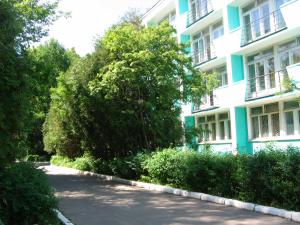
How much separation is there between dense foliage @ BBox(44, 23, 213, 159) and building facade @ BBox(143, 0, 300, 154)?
3569 millimetres

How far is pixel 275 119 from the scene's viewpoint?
25.1 m

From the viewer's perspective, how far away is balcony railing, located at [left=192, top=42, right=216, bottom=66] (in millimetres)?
30141

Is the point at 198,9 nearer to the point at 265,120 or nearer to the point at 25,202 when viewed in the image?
the point at 265,120

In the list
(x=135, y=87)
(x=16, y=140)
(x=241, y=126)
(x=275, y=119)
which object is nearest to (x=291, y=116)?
(x=275, y=119)

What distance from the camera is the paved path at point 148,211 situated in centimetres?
998

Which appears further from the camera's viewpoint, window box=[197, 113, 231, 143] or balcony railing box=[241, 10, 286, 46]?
window box=[197, 113, 231, 143]

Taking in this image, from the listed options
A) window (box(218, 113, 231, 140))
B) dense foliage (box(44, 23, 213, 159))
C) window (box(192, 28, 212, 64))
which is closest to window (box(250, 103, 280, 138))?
window (box(218, 113, 231, 140))

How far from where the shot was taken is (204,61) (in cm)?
3064

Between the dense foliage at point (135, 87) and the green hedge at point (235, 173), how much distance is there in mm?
2866

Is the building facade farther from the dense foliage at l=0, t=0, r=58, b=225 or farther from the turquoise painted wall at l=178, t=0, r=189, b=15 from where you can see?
the dense foliage at l=0, t=0, r=58, b=225

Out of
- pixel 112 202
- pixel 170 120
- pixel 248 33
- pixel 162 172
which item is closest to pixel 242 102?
pixel 248 33

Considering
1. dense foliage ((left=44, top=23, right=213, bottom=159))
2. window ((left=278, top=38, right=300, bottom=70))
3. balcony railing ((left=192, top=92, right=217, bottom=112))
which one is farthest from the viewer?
balcony railing ((left=192, top=92, right=217, bottom=112))

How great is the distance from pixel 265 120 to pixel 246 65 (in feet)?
Answer: 12.5

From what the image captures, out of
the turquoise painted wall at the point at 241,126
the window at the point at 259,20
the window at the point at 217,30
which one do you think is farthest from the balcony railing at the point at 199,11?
the turquoise painted wall at the point at 241,126
